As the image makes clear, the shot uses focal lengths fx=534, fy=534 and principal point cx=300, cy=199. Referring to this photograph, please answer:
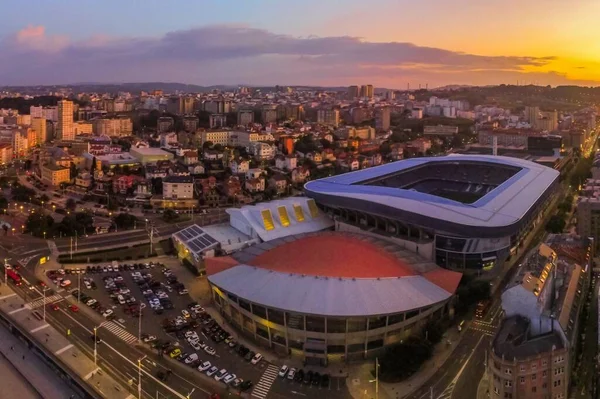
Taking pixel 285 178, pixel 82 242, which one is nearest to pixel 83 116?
pixel 285 178

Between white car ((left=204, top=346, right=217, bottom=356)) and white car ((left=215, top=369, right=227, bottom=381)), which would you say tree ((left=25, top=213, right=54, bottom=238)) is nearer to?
white car ((left=204, top=346, right=217, bottom=356))

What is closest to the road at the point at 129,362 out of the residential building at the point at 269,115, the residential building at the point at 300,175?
the residential building at the point at 300,175

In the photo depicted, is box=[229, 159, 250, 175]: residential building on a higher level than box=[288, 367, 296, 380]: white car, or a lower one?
higher

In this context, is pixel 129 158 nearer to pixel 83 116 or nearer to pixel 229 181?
pixel 229 181

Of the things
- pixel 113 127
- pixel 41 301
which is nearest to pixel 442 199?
pixel 41 301

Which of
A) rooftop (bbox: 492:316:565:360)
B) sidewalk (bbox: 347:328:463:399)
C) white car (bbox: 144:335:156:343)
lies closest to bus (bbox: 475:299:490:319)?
sidewalk (bbox: 347:328:463:399)

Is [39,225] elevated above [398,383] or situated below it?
above

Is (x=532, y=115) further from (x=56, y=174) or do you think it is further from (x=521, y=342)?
(x=521, y=342)

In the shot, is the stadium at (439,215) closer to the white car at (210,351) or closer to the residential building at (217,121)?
the white car at (210,351)
